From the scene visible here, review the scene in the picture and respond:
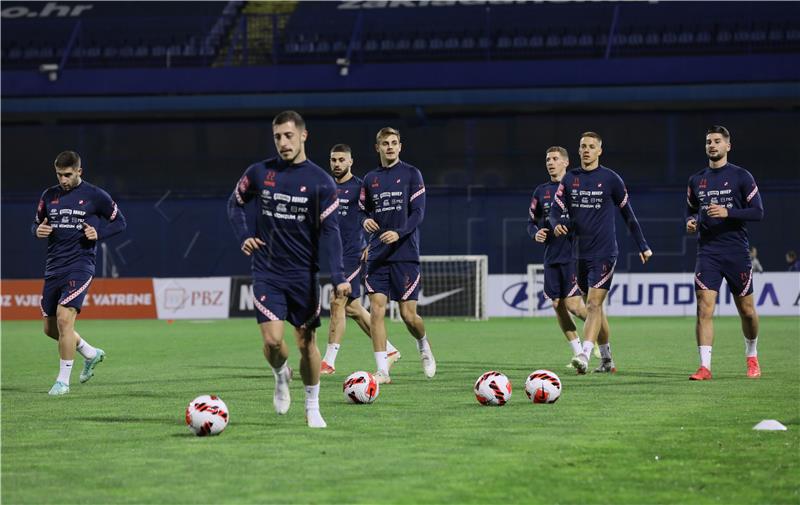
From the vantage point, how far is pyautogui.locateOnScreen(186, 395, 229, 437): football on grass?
29.0 ft

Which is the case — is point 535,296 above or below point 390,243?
below

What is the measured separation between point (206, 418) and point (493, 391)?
9.82 feet

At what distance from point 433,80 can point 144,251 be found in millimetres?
10862

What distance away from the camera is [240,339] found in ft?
78.0

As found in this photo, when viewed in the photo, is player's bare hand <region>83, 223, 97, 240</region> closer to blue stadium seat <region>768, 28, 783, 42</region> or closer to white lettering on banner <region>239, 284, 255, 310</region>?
white lettering on banner <region>239, 284, 255, 310</region>

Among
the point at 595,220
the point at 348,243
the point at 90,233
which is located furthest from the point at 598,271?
the point at 90,233

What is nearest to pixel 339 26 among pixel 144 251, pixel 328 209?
pixel 144 251

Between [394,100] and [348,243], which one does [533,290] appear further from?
[348,243]

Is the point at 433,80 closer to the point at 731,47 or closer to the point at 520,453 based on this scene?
the point at 731,47

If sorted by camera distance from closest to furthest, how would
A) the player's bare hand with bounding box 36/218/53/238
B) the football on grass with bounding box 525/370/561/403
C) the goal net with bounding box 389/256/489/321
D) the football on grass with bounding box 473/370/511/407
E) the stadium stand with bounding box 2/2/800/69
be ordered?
the football on grass with bounding box 473/370/511/407
the football on grass with bounding box 525/370/561/403
the player's bare hand with bounding box 36/218/53/238
the goal net with bounding box 389/256/489/321
the stadium stand with bounding box 2/2/800/69

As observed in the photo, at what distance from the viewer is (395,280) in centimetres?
1344

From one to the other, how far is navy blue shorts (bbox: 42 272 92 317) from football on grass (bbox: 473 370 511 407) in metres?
4.59

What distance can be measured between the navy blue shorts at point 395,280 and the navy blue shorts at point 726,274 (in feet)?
10.4

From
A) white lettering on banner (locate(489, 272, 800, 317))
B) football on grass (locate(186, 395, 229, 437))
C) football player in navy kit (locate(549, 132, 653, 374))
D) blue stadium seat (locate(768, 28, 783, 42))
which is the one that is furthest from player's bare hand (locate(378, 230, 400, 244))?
blue stadium seat (locate(768, 28, 783, 42))
